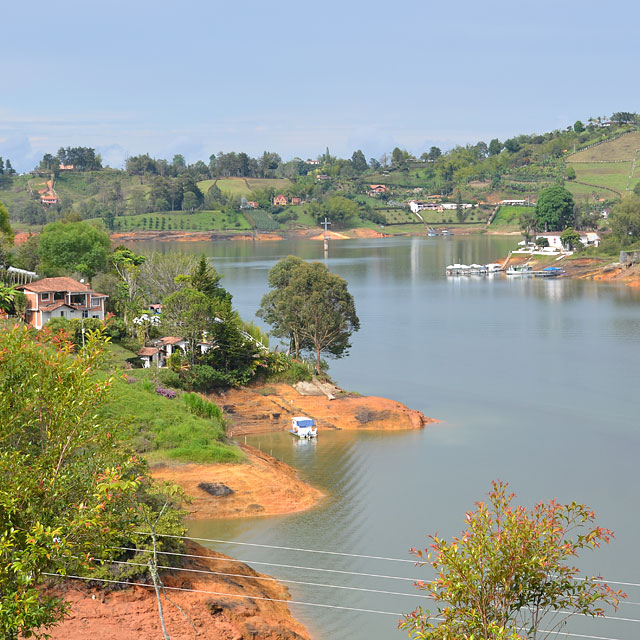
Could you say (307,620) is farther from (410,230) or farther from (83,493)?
(410,230)

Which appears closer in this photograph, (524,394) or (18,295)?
(18,295)

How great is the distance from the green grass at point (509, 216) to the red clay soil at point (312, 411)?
143m

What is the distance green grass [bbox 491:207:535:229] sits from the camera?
18188 centimetres

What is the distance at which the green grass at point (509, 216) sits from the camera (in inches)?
7160

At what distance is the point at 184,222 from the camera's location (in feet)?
620

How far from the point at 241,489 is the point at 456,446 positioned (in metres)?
12.2

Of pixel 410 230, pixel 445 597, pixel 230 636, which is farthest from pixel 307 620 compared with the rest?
pixel 410 230

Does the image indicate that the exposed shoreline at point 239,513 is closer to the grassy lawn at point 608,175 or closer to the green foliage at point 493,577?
the green foliage at point 493,577

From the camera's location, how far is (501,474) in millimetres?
34062

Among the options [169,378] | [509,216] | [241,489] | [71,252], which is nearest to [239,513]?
[241,489]

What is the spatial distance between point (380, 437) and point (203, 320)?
32.7 ft

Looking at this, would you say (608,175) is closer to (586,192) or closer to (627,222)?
(586,192)

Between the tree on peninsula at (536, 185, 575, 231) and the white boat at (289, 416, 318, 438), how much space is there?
109 metres

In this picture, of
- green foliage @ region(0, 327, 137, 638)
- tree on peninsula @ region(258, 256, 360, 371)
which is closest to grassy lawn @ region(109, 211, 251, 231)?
tree on peninsula @ region(258, 256, 360, 371)
